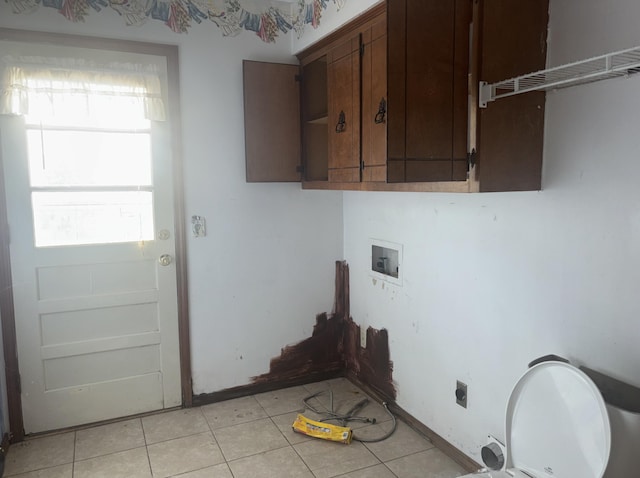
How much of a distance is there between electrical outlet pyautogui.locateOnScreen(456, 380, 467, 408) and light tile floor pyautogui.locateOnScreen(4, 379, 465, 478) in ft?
1.03

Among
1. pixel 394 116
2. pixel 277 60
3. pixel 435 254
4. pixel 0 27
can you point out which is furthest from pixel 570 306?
pixel 0 27

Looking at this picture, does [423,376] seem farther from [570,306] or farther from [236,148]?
[236,148]

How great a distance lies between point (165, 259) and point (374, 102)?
150 centimetres

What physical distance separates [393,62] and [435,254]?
1053 millimetres

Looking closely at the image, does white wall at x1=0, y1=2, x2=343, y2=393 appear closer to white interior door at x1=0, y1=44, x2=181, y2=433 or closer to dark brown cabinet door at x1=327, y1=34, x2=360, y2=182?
white interior door at x1=0, y1=44, x2=181, y2=433

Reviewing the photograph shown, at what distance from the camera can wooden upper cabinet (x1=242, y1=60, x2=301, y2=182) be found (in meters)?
2.82

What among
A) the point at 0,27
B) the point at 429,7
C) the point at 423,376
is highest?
the point at 0,27

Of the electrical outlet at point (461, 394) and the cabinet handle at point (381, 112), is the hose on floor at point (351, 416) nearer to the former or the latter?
the electrical outlet at point (461, 394)

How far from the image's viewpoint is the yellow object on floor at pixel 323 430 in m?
2.53

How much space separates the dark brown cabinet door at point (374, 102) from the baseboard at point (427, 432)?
4.51ft

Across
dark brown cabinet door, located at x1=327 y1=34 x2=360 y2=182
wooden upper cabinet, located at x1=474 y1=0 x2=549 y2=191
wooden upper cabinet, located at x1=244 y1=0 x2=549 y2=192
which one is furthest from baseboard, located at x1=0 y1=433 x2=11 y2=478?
wooden upper cabinet, located at x1=474 y1=0 x2=549 y2=191

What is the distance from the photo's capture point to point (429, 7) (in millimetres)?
1702

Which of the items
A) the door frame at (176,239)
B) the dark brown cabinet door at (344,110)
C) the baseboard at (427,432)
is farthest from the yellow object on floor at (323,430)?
the dark brown cabinet door at (344,110)

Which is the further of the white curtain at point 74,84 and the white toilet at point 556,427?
the white curtain at point 74,84
